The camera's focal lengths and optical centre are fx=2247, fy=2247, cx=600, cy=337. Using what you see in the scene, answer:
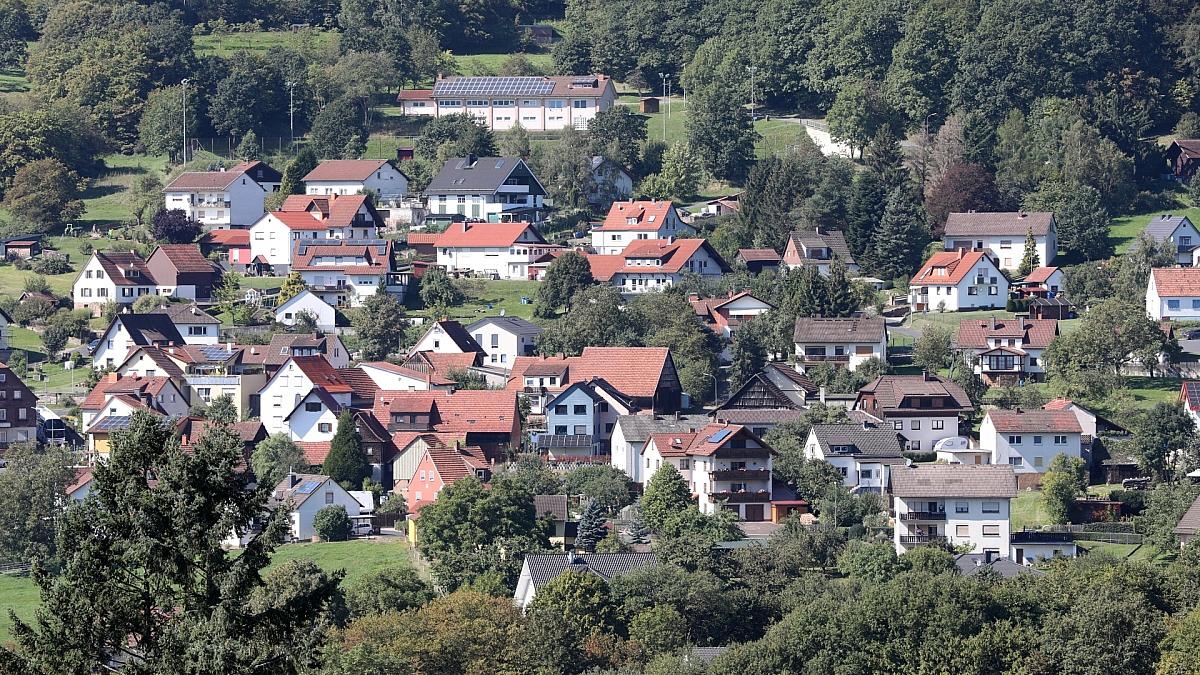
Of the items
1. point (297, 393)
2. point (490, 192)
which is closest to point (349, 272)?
point (490, 192)

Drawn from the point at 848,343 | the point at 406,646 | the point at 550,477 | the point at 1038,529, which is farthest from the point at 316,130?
the point at 406,646

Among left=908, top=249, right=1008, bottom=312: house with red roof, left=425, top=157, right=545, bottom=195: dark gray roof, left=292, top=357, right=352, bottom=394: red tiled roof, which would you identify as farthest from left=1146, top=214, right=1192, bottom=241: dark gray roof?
left=292, top=357, right=352, bottom=394: red tiled roof

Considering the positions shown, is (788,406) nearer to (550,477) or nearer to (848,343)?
(848,343)

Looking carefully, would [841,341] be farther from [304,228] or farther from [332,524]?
[304,228]

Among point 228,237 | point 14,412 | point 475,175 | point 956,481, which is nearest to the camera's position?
point 956,481

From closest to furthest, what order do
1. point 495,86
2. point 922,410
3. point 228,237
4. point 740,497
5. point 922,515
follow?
point 922,515
point 740,497
point 922,410
point 228,237
point 495,86

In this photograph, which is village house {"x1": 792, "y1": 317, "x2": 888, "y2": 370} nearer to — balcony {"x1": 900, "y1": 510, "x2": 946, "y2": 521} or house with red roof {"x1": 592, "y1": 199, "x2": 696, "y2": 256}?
balcony {"x1": 900, "y1": 510, "x2": 946, "y2": 521}

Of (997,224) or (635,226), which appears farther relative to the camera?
(635,226)

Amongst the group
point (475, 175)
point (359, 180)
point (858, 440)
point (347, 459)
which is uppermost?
point (475, 175)
